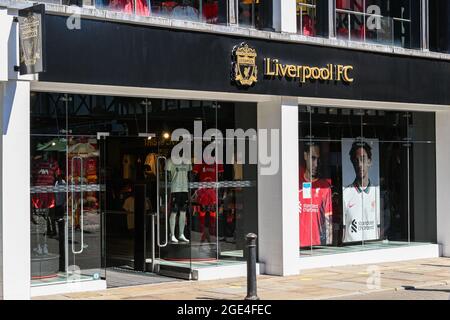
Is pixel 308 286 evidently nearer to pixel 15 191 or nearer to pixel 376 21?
pixel 15 191

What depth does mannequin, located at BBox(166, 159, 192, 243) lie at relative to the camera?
48.0ft

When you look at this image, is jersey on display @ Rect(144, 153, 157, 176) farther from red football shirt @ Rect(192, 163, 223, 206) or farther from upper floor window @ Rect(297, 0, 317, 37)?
upper floor window @ Rect(297, 0, 317, 37)

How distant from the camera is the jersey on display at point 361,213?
17.2 meters

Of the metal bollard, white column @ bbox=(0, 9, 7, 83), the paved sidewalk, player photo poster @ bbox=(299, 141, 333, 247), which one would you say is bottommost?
the paved sidewalk

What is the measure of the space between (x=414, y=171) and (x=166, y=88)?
8.26 metres

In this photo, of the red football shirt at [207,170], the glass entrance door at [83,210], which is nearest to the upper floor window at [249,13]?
the red football shirt at [207,170]

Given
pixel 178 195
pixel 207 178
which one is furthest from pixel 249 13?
pixel 178 195

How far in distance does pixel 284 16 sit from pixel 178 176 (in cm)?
384

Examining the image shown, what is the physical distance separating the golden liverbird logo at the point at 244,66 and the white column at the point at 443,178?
647 centimetres

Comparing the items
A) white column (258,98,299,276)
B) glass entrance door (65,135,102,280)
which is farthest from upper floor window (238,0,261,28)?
glass entrance door (65,135,102,280)

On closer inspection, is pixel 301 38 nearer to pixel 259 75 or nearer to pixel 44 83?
pixel 259 75

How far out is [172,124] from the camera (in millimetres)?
14328

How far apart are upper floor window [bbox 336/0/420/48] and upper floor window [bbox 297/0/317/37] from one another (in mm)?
745
